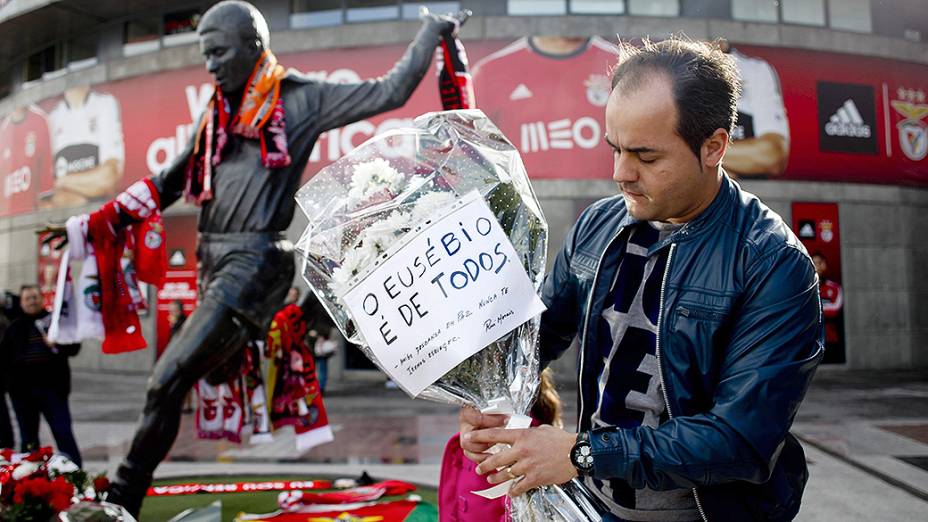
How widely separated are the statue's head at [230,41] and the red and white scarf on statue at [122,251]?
64 cm

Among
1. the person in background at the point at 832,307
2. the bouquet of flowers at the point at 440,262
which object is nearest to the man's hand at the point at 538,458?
the bouquet of flowers at the point at 440,262

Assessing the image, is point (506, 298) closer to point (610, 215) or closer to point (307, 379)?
point (610, 215)

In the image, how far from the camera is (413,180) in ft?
4.56

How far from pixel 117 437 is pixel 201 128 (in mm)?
4173

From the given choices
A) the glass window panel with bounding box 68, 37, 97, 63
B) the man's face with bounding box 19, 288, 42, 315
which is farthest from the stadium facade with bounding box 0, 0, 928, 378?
the man's face with bounding box 19, 288, 42, 315

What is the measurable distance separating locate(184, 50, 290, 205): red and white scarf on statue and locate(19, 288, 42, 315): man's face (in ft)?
7.87

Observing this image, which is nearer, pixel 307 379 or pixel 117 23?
pixel 307 379

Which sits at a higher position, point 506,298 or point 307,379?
point 506,298

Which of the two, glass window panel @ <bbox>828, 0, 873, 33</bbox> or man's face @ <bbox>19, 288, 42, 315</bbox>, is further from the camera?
glass window panel @ <bbox>828, 0, 873, 33</bbox>

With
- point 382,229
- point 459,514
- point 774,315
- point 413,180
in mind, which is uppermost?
point 413,180

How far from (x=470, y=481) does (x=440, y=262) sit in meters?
0.87

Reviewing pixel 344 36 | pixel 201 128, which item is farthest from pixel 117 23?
pixel 201 128

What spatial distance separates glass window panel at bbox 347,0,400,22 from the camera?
1118 centimetres

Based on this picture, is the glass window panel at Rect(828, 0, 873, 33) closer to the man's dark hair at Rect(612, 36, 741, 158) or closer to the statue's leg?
the statue's leg
